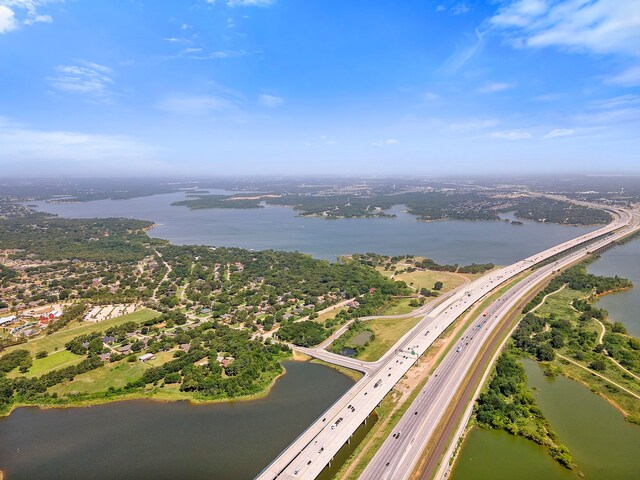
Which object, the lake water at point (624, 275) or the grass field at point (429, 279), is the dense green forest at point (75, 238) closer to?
the grass field at point (429, 279)

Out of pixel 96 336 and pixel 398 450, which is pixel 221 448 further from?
pixel 96 336

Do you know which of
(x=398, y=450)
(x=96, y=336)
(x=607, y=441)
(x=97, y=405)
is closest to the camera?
(x=398, y=450)

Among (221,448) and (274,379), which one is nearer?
(221,448)

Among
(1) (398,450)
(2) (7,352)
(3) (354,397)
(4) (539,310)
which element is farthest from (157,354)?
(4) (539,310)

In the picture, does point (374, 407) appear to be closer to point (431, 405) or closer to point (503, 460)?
point (431, 405)

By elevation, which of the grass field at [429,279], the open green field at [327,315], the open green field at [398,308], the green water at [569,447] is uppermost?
the grass field at [429,279]

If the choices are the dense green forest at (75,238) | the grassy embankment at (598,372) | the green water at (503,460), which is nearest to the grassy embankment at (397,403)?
the green water at (503,460)

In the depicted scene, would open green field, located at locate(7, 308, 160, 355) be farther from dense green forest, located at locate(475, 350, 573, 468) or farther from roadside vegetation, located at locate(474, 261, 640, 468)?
roadside vegetation, located at locate(474, 261, 640, 468)
